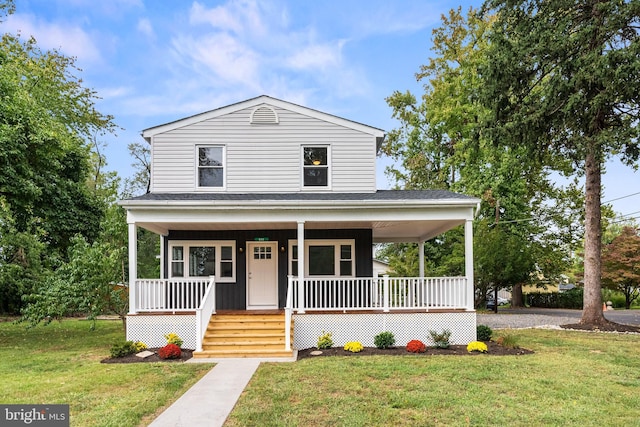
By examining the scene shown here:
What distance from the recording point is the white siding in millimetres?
13258

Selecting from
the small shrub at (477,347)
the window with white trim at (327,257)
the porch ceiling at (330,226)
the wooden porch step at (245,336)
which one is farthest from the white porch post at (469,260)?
the wooden porch step at (245,336)

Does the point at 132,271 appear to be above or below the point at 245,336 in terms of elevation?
above

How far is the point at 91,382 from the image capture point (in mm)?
7406

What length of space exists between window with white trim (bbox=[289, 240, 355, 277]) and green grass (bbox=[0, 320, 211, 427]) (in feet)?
16.2

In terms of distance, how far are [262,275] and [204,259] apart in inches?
70.7

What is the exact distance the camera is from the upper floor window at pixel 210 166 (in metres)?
13.3

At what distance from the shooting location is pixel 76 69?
955 inches

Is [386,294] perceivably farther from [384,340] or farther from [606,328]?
[606,328]

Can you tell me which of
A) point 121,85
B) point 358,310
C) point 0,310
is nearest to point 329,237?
point 358,310

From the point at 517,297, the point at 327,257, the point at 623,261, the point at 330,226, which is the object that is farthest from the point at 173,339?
the point at 623,261

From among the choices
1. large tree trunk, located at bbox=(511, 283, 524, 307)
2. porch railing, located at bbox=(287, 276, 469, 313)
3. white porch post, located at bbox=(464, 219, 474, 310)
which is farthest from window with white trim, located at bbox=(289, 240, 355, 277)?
large tree trunk, located at bbox=(511, 283, 524, 307)

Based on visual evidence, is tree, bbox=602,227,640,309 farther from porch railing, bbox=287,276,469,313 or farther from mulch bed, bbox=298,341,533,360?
mulch bed, bbox=298,341,533,360

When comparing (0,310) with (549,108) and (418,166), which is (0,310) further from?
(549,108)

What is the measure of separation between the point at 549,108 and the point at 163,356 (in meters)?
14.1
